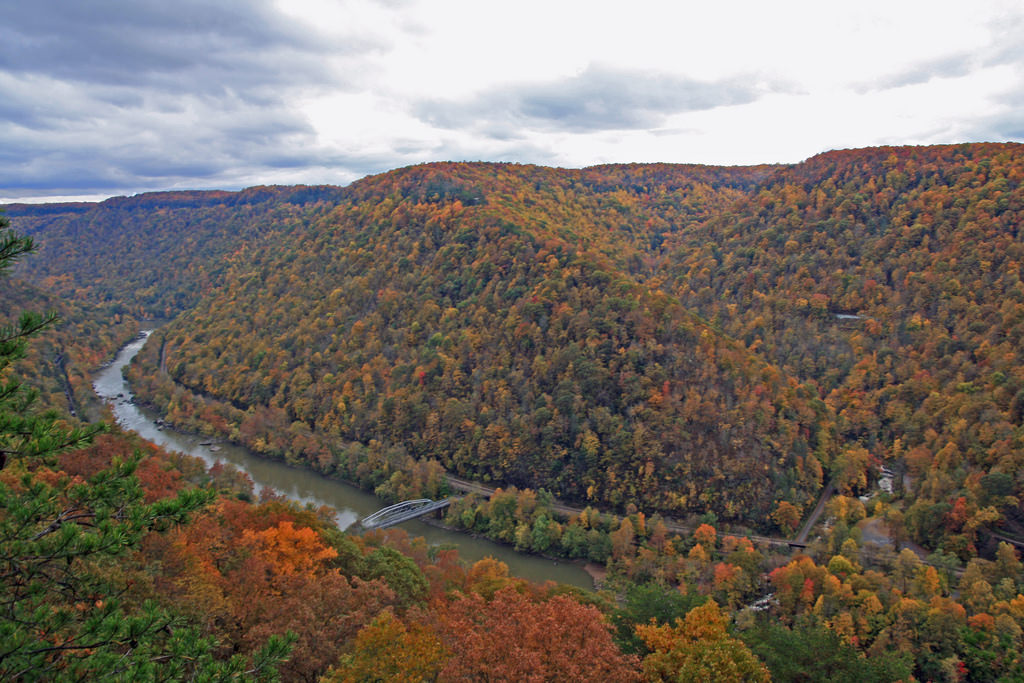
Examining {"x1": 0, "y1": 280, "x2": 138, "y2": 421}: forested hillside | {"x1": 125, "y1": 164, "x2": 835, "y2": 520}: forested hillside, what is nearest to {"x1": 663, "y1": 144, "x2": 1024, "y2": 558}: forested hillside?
{"x1": 125, "y1": 164, "x2": 835, "y2": 520}: forested hillside

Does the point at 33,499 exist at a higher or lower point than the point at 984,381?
higher

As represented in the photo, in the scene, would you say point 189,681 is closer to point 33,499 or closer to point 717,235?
point 33,499

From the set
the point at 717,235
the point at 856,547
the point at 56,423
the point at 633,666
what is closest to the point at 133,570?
the point at 56,423

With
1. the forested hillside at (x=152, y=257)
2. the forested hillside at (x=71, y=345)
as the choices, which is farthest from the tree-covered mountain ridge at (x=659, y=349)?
the forested hillside at (x=152, y=257)

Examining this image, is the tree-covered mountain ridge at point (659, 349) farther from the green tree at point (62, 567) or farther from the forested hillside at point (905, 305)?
the green tree at point (62, 567)

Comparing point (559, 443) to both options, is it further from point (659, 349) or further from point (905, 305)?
point (905, 305)

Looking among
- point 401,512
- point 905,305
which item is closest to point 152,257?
point 401,512
